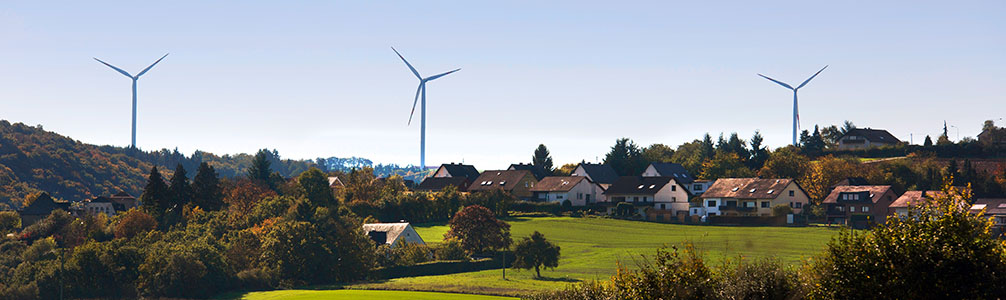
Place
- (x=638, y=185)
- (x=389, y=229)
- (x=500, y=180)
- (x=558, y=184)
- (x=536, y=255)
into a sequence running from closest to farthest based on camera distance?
(x=536, y=255), (x=389, y=229), (x=638, y=185), (x=558, y=184), (x=500, y=180)

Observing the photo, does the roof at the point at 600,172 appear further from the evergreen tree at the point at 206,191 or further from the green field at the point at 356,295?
the green field at the point at 356,295

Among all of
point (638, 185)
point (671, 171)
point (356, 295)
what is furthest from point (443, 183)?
point (356, 295)

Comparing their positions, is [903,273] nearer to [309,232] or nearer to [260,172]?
[309,232]

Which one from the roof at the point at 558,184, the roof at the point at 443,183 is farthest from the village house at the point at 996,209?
the roof at the point at 443,183

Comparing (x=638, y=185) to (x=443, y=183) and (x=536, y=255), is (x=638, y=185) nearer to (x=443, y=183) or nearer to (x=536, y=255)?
(x=443, y=183)

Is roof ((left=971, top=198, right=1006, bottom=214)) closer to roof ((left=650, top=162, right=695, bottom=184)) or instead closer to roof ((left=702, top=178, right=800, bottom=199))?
roof ((left=702, top=178, right=800, bottom=199))

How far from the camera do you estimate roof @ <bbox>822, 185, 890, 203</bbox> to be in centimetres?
14012

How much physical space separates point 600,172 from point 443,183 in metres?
28.3

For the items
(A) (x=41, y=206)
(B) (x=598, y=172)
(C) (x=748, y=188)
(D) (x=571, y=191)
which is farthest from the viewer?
(B) (x=598, y=172)

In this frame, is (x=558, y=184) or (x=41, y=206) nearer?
(x=41, y=206)

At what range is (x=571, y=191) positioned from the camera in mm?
161250

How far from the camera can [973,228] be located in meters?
37.4

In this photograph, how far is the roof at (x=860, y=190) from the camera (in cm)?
14012

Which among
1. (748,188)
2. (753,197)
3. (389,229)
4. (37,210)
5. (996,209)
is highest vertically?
(748,188)
